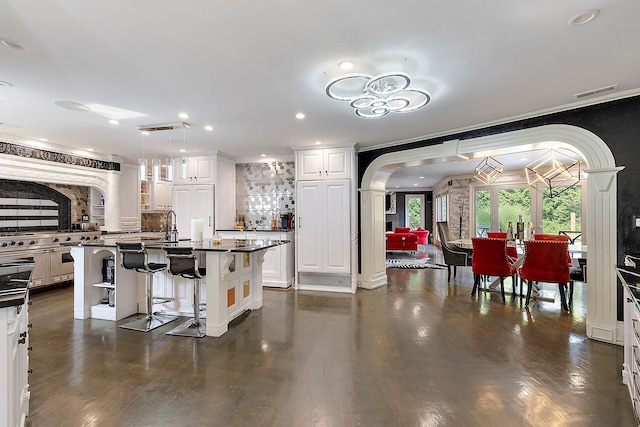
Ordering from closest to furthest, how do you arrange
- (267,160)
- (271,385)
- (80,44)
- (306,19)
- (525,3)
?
(525,3)
(306,19)
(80,44)
(271,385)
(267,160)

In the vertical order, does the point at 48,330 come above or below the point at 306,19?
below

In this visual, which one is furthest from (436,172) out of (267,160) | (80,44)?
(80,44)

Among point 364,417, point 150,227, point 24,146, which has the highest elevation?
point 24,146

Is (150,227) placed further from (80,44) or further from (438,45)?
(438,45)

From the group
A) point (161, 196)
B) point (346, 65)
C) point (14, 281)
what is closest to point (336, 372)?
point (14, 281)

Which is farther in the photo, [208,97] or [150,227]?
[150,227]

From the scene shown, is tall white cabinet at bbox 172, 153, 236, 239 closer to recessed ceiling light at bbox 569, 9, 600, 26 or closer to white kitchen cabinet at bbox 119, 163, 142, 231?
white kitchen cabinet at bbox 119, 163, 142, 231

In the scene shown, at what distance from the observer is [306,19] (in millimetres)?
1878

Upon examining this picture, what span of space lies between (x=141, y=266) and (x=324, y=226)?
281 centimetres

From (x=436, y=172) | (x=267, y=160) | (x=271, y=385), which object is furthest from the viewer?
(x=436, y=172)

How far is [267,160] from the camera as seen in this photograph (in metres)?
6.43

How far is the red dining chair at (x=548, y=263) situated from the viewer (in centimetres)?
406

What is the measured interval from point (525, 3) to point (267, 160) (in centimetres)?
522

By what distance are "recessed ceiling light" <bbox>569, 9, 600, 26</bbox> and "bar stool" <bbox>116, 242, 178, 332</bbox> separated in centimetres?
410
